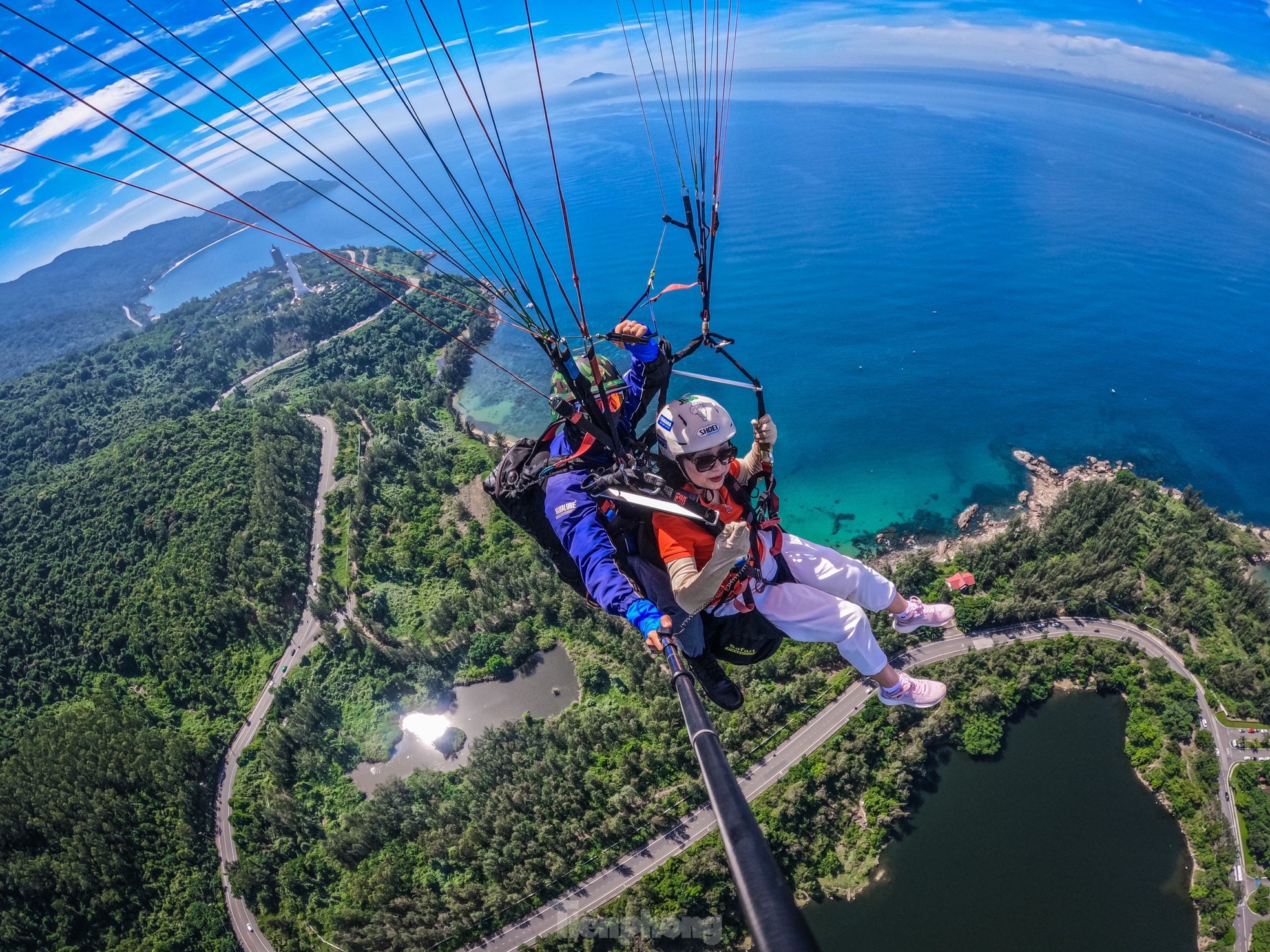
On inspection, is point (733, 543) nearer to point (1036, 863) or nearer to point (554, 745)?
point (554, 745)

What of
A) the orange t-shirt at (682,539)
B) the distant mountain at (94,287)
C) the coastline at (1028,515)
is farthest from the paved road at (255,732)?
the distant mountain at (94,287)

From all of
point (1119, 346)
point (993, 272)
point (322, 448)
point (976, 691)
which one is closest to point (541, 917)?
point (976, 691)

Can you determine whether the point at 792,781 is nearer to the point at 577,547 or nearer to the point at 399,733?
the point at 399,733

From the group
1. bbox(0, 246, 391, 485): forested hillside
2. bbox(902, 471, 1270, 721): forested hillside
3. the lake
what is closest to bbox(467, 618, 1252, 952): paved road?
bbox(902, 471, 1270, 721): forested hillside

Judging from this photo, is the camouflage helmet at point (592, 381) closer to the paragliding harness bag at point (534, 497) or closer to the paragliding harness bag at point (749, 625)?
the paragliding harness bag at point (534, 497)

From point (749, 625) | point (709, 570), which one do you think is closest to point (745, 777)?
point (749, 625)

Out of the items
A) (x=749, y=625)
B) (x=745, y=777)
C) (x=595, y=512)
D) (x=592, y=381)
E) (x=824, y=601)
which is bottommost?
(x=745, y=777)

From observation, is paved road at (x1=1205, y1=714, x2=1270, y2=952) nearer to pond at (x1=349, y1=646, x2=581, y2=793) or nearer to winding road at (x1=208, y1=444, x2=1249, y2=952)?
winding road at (x1=208, y1=444, x2=1249, y2=952)
